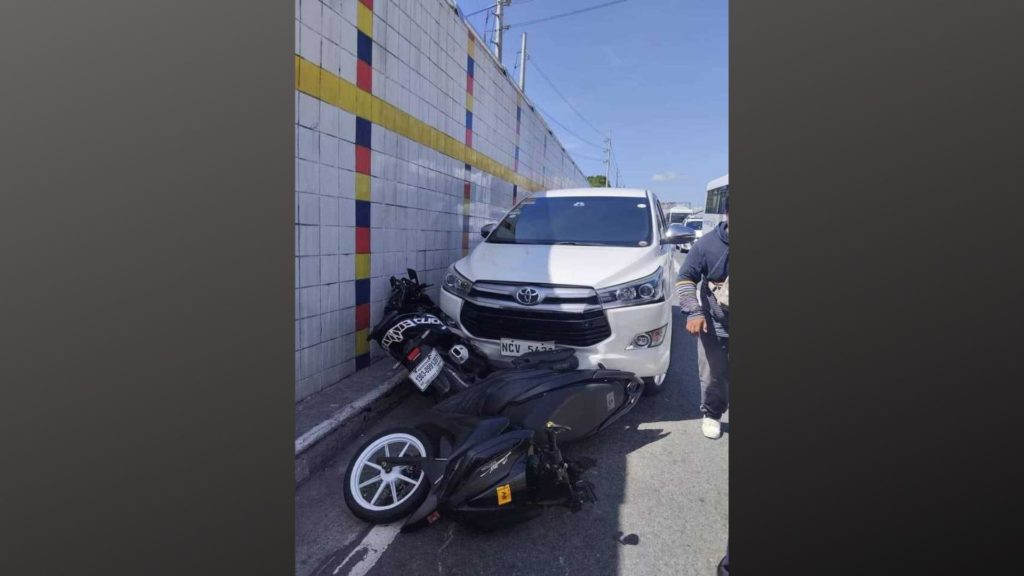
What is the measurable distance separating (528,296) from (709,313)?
4.07ft

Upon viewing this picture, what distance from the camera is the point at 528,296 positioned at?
3461mm

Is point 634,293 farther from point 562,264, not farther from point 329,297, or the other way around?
point 329,297

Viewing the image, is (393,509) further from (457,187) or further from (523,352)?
(457,187)

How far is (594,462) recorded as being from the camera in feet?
9.41

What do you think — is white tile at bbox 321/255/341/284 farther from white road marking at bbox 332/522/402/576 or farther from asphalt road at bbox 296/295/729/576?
Result: white road marking at bbox 332/522/402/576

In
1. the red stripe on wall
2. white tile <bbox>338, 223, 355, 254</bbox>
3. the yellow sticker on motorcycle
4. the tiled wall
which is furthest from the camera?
the red stripe on wall

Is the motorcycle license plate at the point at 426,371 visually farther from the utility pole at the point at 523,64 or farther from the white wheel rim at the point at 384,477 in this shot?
the utility pole at the point at 523,64

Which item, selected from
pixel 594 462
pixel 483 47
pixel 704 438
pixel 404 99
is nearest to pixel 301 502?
pixel 594 462

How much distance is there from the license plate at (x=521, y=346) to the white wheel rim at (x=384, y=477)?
3.61 feet

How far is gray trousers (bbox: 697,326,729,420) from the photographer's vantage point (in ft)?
10.5

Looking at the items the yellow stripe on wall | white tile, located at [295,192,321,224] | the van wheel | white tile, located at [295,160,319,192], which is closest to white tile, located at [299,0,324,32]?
the yellow stripe on wall

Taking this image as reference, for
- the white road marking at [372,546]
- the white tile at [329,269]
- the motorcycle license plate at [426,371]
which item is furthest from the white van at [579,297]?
the white road marking at [372,546]

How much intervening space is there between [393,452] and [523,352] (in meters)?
1.22

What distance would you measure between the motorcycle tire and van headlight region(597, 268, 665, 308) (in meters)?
1.58
